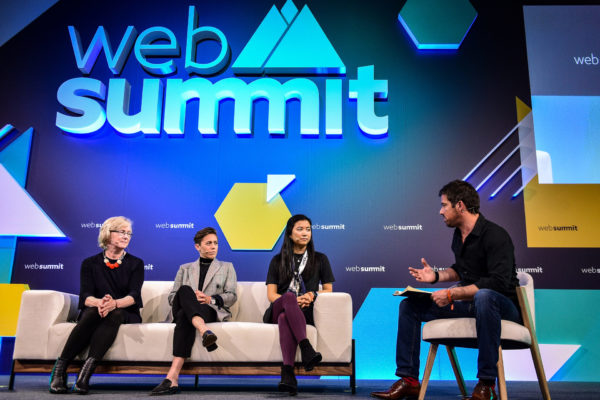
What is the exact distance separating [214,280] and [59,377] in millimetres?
1080

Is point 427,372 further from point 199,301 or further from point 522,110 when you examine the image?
point 522,110

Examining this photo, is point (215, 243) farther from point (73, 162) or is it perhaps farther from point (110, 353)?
point (73, 162)

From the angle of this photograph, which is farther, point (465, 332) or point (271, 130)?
point (271, 130)

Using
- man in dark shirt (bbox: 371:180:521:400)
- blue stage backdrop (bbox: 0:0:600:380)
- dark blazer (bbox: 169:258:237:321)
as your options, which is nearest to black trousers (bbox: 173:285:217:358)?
dark blazer (bbox: 169:258:237:321)

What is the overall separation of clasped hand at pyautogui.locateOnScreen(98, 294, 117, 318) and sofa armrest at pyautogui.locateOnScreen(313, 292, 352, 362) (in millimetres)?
1184

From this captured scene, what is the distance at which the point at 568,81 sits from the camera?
475 cm

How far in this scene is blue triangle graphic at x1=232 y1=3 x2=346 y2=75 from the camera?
479 centimetres

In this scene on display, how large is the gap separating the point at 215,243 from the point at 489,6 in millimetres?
3328

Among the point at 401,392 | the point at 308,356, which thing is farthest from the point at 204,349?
the point at 401,392

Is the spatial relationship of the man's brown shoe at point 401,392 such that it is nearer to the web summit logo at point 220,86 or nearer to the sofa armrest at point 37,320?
the sofa armrest at point 37,320

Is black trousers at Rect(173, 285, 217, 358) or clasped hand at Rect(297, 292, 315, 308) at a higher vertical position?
clasped hand at Rect(297, 292, 315, 308)

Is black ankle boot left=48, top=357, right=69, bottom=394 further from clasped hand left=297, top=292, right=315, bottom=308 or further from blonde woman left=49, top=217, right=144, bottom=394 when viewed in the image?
clasped hand left=297, top=292, right=315, bottom=308

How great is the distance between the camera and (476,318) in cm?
247

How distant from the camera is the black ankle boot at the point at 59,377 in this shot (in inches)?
112
